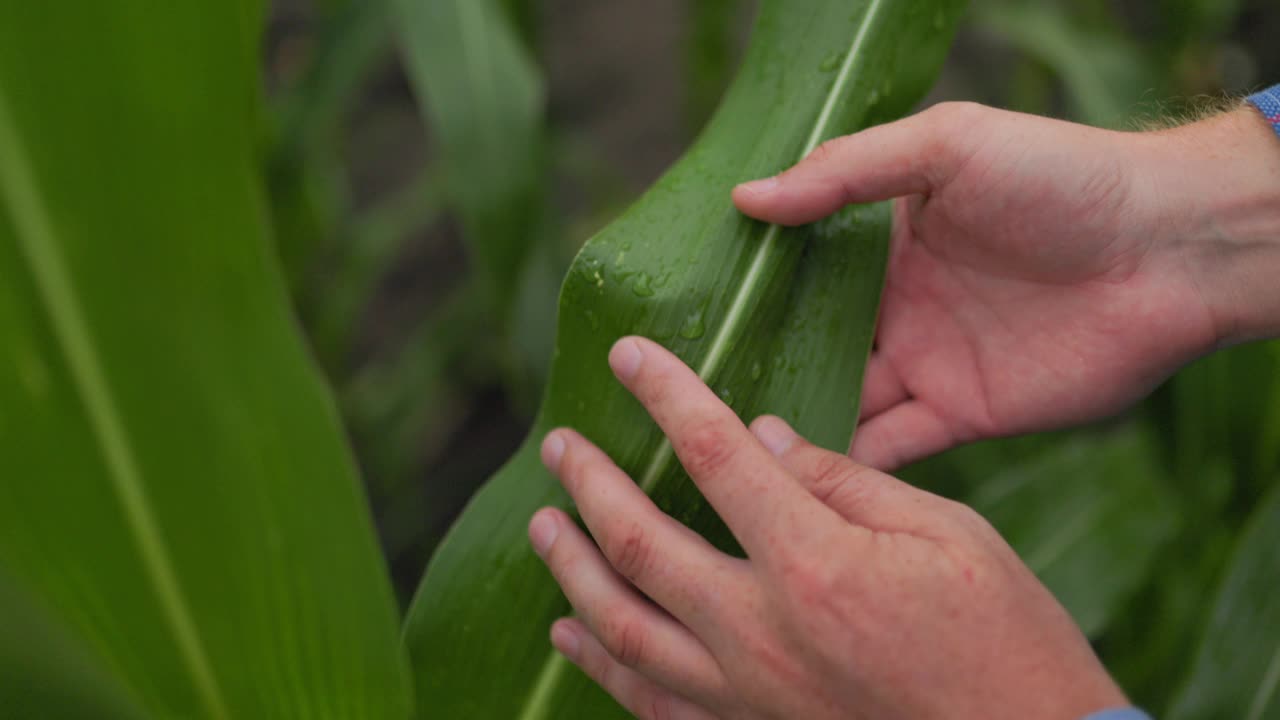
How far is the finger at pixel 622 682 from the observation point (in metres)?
0.57

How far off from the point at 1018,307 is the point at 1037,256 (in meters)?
0.06

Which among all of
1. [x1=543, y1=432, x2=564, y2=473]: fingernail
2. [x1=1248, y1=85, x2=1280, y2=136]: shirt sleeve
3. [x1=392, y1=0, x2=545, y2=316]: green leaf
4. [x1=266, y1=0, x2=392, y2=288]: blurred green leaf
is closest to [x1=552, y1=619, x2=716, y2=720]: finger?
[x1=543, y1=432, x2=564, y2=473]: fingernail

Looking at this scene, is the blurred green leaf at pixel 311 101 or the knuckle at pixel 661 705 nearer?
the knuckle at pixel 661 705

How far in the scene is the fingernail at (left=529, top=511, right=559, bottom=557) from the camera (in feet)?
1.88

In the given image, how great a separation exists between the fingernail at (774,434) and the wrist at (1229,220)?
34cm

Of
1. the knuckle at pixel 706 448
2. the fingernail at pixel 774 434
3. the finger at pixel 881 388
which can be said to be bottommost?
the finger at pixel 881 388

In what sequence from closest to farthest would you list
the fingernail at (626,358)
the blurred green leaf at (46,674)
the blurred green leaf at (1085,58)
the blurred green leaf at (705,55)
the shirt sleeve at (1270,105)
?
the blurred green leaf at (46,674), the fingernail at (626,358), the shirt sleeve at (1270,105), the blurred green leaf at (1085,58), the blurred green leaf at (705,55)

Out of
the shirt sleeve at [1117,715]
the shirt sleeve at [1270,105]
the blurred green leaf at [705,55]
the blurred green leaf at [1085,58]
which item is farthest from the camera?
the blurred green leaf at [705,55]

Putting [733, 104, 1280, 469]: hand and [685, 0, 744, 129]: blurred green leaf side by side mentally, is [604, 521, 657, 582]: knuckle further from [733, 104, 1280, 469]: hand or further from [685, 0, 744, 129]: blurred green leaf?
[685, 0, 744, 129]: blurred green leaf

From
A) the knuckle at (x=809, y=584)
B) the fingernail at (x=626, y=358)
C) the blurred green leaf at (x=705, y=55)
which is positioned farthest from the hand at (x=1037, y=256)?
the blurred green leaf at (x=705, y=55)

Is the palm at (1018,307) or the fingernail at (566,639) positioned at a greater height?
the palm at (1018,307)

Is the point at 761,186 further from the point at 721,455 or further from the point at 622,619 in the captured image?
the point at 622,619

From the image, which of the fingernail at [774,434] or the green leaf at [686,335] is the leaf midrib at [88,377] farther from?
the fingernail at [774,434]

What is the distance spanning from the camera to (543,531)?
0.58m
